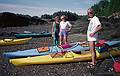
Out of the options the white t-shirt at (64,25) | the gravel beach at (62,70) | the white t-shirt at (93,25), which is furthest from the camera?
the white t-shirt at (64,25)

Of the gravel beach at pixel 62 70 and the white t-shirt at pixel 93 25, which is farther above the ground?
the white t-shirt at pixel 93 25

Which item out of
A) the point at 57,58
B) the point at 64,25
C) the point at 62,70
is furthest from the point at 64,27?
the point at 62,70

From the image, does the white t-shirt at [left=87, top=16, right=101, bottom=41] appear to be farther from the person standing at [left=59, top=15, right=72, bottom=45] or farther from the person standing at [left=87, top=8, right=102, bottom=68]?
the person standing at [left=59, top=15, right=72, bottom=45]

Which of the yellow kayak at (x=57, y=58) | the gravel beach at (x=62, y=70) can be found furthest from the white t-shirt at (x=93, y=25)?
the yellow kayak at (x=57, y=58)

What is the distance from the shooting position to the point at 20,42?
810 inches

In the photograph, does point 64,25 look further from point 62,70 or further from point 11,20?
point 11,20

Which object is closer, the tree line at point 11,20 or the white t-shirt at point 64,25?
the white t-shirt at point 64,25

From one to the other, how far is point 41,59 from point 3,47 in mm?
7181

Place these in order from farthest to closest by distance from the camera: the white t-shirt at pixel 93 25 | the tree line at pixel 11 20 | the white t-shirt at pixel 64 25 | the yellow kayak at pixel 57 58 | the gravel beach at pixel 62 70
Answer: the tree line at pixel 11 20
the white t-shirt at pixel 64 25
the yellow kayak at pixel 57 58
the gravel beach at pixel 62 70
the white t-shirt at pixel 93 25

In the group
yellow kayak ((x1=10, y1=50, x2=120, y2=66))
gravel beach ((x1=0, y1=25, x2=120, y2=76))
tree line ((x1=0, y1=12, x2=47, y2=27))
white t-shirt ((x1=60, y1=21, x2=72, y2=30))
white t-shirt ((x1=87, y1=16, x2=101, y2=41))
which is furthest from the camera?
tree line ((x1=0, y1=12, x2=47, y2=27))

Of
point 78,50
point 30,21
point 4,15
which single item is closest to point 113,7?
point 30,21

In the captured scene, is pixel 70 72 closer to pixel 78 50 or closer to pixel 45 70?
pixel 45 70

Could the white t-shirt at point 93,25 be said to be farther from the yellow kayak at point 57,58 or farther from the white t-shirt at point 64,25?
the white t-shirt at point 64,25

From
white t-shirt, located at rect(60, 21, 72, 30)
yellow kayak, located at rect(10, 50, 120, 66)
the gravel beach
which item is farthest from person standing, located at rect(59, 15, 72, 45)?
the gravel beach
